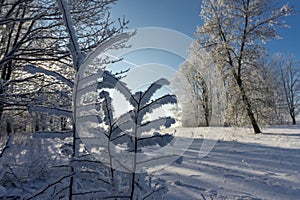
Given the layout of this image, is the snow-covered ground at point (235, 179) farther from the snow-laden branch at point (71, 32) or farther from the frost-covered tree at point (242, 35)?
the frost-covered tree at point (242, 35)

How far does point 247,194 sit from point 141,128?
190cm

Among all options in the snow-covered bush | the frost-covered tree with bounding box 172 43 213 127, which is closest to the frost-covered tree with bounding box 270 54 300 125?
the frost-covered tree with bounding box 172 43 213 127

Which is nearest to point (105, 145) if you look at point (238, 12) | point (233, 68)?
point (233, 68)

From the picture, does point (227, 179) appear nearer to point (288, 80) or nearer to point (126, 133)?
point (126, 133)

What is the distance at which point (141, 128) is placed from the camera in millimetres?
822

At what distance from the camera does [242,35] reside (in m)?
9.65

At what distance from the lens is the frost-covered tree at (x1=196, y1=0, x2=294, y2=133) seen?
938 centimetres

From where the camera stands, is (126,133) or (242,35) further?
(242,35)

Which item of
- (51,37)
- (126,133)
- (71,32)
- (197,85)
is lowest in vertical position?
(126,133)

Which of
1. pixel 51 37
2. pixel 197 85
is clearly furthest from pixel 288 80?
pixel 51 37

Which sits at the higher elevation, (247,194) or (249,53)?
(249,53)

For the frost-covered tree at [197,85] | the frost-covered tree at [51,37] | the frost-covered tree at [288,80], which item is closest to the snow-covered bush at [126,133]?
the frost-covered tree at [51,37]

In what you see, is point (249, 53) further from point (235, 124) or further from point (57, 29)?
point (57, 29)

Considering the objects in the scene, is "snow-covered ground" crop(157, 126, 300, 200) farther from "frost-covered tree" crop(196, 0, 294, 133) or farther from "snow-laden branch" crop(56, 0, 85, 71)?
"frost-covered tree" crop(196, 0, 294, 133)
